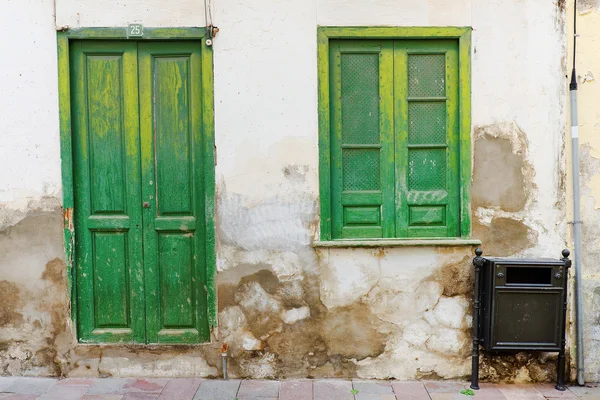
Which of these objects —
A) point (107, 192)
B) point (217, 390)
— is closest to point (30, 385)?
point (217, 390)

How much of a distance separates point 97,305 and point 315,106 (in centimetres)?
256

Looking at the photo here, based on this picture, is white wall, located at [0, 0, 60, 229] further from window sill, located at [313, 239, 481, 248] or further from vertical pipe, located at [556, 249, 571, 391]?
vertical pipe, located at [556, 249, 571, 391]

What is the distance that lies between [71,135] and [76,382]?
6.83ft

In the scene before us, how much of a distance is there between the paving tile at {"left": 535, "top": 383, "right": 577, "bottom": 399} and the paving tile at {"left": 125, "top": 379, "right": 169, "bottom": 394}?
311 cm

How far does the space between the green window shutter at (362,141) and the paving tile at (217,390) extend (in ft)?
5.07

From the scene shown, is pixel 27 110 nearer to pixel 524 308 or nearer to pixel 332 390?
pixel 332 390

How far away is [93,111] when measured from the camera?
502cm

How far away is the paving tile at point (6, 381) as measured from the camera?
4805 millimetres

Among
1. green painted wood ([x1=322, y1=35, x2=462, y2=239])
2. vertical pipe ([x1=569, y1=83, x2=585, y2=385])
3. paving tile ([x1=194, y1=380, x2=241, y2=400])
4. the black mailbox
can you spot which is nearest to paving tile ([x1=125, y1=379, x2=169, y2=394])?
paving tile ([x1=194, y1=380, x2=241, y2=400])

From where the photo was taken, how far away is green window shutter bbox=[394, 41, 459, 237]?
5.01 meters

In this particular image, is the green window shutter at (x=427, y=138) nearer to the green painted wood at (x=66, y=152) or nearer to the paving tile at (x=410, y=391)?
the paving tile at (x=410, y=391)

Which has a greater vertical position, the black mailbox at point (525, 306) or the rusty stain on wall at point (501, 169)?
the rusty stain on wall at point (501, 169)

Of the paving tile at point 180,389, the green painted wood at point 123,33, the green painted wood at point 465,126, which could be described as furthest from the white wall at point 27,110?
the green painted wood at point 465,126

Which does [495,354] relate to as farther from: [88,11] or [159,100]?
[88,11]
